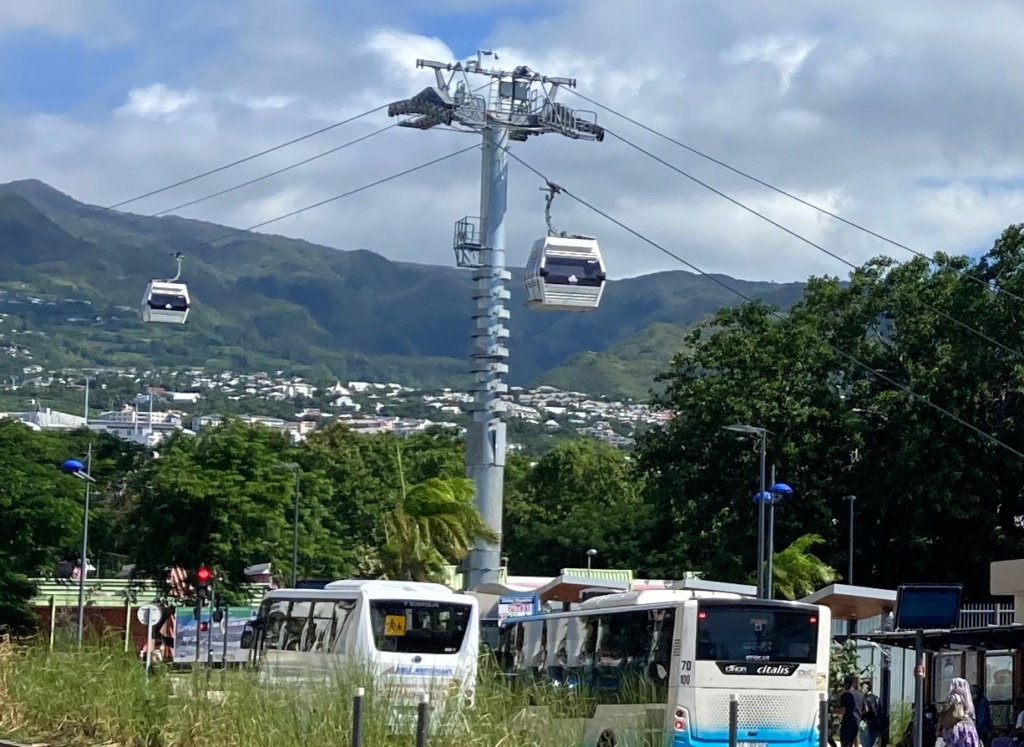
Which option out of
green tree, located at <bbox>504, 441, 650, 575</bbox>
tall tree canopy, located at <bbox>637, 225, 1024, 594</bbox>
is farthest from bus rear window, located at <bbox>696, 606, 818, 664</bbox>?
green tree, located at <bbox>504, 441, 650, 575</bbox>

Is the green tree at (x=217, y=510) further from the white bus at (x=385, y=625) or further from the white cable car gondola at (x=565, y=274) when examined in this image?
the white bus at (x=385, y=625)

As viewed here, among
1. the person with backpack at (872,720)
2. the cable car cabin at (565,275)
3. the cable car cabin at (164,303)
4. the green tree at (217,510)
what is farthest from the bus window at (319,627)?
the green tree at (217,510)

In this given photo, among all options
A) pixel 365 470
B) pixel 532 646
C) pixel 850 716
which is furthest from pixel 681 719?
pixel 365 470

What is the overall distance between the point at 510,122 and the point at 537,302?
11.3 meters

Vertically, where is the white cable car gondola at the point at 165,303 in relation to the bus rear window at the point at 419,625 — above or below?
above

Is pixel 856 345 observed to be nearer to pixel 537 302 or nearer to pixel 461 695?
pixel 537 302

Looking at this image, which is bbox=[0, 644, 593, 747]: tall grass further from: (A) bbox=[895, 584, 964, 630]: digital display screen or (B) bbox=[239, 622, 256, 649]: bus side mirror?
(B) bbox=[239, 622, 256, 649]: bus side mirror

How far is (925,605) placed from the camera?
50.1 feet

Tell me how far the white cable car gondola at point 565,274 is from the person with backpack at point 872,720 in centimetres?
1734

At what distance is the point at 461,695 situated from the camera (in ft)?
46.8

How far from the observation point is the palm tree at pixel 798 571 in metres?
51.9

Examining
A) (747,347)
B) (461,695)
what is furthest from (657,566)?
(461,695)

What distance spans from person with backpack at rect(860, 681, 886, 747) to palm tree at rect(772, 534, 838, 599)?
25696 millimetres

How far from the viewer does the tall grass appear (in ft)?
44.7
